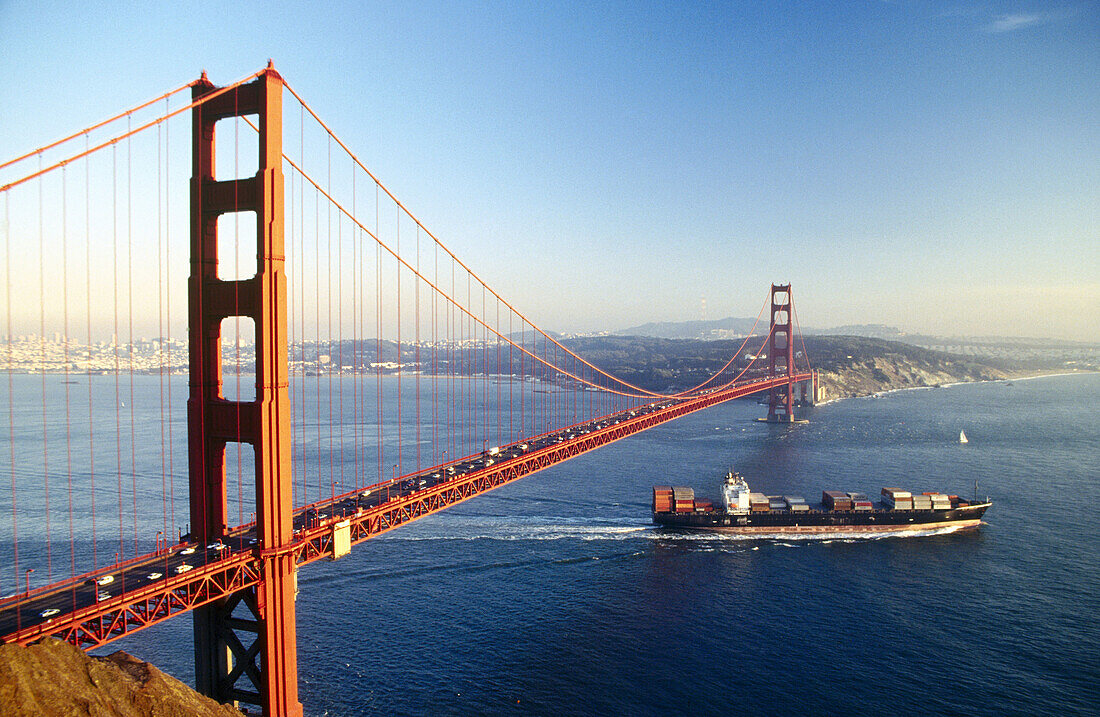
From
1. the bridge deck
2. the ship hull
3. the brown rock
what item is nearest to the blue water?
the ship hull

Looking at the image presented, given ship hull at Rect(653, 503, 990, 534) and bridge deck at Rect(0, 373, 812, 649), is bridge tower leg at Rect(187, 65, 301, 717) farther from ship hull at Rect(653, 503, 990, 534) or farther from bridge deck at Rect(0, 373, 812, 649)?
ship hull at Rect(653, 503, 990, 534)

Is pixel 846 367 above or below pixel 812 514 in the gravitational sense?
above

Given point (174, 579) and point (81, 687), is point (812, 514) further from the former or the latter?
point (81, 687)

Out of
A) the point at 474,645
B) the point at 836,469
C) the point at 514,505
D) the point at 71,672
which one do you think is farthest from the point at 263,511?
the point at 836,469

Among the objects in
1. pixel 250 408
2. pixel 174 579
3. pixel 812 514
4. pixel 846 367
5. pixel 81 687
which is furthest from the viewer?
pixel 846 367

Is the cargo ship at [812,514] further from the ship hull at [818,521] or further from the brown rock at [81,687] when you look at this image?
the brown rock at [81,687]

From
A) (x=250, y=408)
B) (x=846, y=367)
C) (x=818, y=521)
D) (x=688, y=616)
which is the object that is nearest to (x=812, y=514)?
(x=818, y=521)

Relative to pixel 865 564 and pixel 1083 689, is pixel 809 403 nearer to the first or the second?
pixel 865 564
